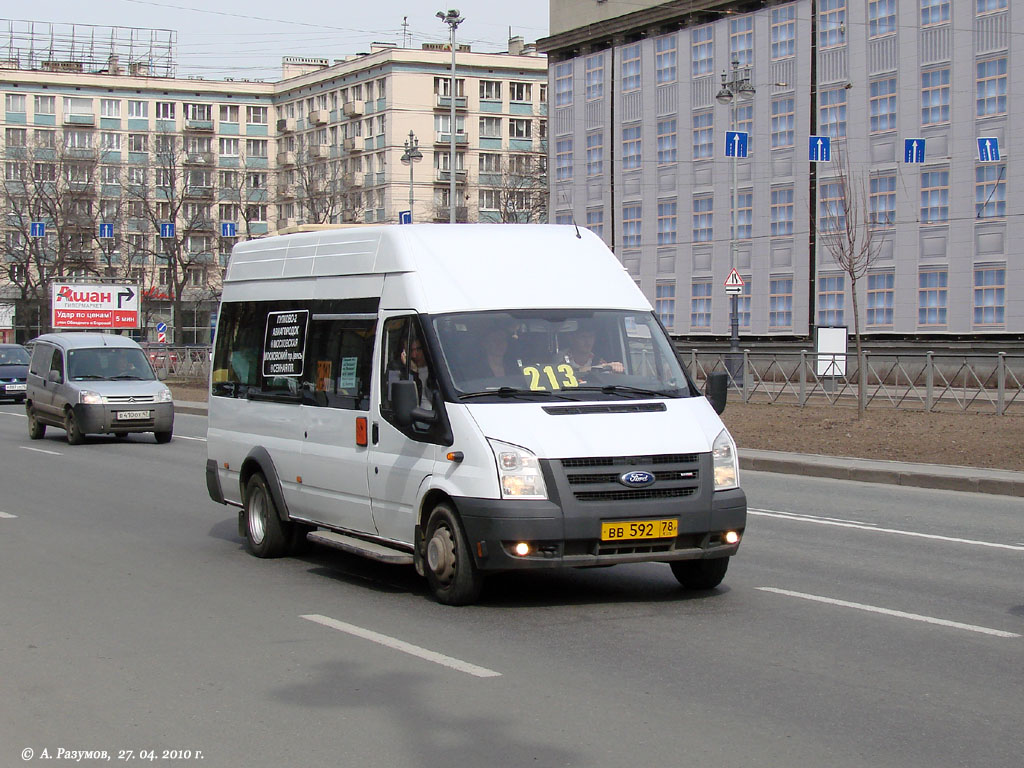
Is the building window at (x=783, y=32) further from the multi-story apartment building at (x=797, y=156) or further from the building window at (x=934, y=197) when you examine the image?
the building window at (x=934, y=197)

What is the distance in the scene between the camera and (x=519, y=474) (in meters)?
8.30

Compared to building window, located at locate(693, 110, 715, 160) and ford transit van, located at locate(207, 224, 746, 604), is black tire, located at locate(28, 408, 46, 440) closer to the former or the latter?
ford transit van, located at locate(207, 224, 746, 604)

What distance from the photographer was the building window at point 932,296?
47062 mm

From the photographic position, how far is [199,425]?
102ft

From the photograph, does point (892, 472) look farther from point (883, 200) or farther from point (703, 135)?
point (703, 135)

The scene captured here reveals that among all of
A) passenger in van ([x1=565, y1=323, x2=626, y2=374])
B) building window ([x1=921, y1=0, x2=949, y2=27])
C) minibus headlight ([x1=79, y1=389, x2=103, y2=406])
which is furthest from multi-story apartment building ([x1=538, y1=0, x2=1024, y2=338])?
passenger in van ([x1=565, y1=323, x2=626, y2=374])

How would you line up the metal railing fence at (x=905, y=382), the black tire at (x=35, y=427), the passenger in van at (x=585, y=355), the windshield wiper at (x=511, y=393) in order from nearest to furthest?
the windshield wiper at (x=511, y=393)
the passenger in van at (x=585, y=355)
the black tire at (x=35, y=427)
the metal railing fence at (x=905, y=382)

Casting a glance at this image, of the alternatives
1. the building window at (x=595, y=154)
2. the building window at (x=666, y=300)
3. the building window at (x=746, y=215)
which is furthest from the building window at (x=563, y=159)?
the building window at (x=746, y=215)

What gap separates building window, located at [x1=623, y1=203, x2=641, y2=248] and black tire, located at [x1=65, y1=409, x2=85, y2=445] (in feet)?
123

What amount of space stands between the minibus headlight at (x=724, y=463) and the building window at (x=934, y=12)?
41748 millimetres

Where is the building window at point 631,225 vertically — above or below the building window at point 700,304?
above

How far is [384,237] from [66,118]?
339ft

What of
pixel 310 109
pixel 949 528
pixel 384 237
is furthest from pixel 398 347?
pixel 310 109

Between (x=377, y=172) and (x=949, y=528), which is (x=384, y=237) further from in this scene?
(x=377, y=172)
